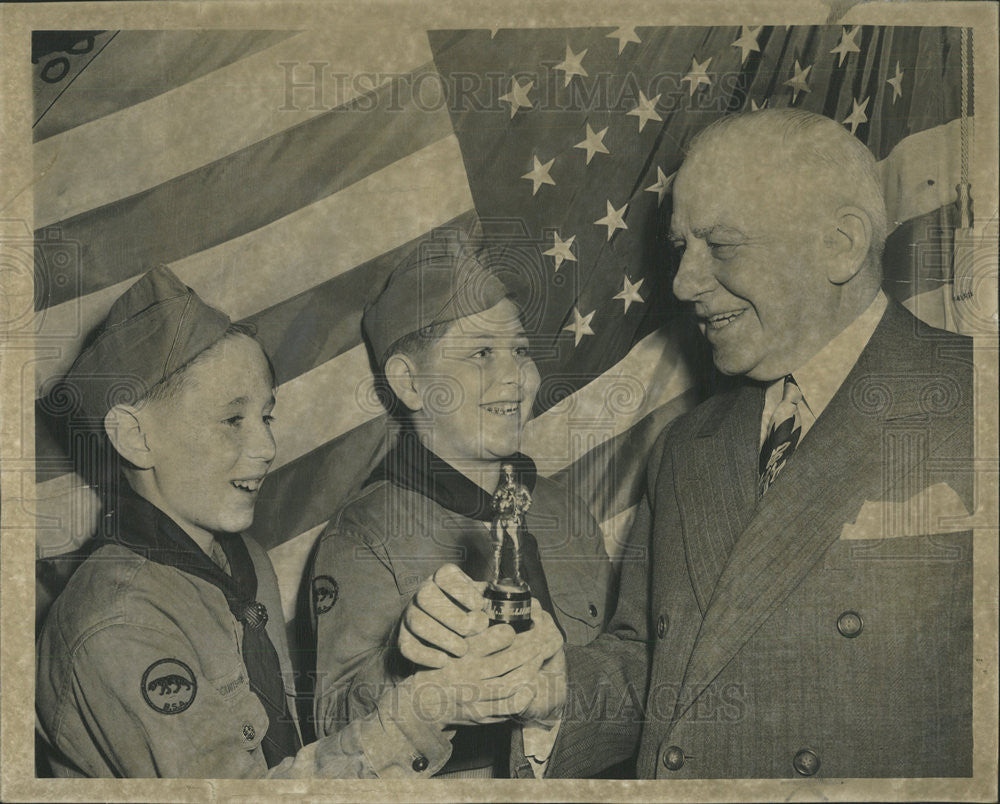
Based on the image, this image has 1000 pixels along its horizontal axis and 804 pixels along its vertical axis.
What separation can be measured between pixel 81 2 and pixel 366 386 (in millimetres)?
1867

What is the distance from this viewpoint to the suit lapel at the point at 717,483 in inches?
156

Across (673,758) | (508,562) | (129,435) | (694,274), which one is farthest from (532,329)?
(673,758)

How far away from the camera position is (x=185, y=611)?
3996mm

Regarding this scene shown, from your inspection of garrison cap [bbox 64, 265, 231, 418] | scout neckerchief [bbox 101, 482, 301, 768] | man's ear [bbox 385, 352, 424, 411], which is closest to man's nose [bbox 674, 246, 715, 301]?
man's ear [bbox 385, 352, 424, 411]

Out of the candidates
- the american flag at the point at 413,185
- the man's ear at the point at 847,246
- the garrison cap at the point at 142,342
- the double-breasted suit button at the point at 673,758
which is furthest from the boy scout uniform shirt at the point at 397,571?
the man's ear at the point at 847,246

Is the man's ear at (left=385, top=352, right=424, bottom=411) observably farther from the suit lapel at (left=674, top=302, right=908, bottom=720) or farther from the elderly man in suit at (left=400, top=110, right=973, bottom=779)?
the suit lapel at (left=674, top=302, right=908, bottom=720)

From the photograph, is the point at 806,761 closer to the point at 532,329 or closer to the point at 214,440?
the point at 532,329

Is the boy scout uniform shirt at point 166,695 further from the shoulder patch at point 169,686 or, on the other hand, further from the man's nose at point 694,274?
the man's nose at point 694,274

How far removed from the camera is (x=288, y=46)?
4246 mm

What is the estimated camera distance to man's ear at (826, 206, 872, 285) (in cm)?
400

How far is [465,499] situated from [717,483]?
934 millimetres

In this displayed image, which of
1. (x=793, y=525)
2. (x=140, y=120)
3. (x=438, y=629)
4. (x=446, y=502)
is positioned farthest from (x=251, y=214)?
(x=793, y=525)

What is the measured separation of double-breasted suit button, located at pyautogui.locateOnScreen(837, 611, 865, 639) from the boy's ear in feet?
8.43

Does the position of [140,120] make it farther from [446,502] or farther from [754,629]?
[754,629]
